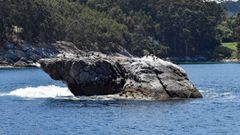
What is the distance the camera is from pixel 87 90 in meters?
78.4

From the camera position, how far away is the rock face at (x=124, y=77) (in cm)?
7519

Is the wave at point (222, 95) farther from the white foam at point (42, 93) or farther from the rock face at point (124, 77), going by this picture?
the white foam at point (42, 93)

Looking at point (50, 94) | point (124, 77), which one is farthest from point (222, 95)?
point (50, 94)

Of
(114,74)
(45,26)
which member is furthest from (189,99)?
(45,26)

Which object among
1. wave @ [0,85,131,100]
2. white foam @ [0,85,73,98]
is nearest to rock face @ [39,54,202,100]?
wave @ [0,85,131,100]

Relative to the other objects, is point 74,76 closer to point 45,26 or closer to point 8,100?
point 8,100

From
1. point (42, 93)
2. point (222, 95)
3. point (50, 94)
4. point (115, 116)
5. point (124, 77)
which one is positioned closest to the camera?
point (115, 116)

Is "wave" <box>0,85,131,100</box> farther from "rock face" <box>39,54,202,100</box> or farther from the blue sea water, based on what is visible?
"rock face" <box>39,54,202,100</box>

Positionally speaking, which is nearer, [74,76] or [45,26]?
[74,76]

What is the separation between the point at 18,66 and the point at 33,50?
958cm

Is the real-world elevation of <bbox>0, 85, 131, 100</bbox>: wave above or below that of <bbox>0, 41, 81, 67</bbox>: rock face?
above

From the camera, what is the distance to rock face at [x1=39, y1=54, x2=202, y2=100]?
7519 centimetres

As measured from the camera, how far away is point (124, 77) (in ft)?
255

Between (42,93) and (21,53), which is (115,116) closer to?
(42,93)
